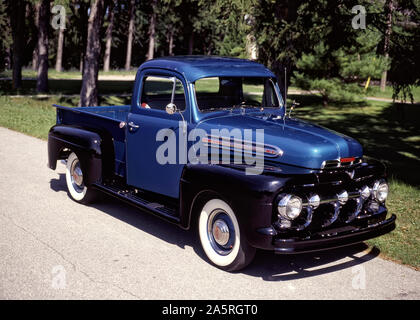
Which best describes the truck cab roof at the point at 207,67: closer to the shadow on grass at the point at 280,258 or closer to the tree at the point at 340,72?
the shadow on grass at the point at 280,258

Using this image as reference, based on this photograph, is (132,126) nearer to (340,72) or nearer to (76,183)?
(76,183)

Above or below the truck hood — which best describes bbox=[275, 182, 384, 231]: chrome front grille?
below

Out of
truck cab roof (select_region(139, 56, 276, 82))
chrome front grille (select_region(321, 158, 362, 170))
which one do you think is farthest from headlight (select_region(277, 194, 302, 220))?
truck cab roof (select_region(139, 56, 276, 82))

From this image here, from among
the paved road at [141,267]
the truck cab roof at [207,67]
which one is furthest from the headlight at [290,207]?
the truck cab roof at [207,67]

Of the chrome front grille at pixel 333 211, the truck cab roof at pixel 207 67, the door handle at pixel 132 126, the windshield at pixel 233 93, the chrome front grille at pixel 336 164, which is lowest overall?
the chrome front grille at pixel 333 211

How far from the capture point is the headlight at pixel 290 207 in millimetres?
4738

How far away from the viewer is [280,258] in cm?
571

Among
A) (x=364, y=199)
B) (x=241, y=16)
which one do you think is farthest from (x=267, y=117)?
(x=241, y=16)

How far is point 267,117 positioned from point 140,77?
1.74 meters

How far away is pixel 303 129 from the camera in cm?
562

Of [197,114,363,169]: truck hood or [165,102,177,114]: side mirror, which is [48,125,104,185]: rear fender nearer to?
[165,102,177,114]: side mirror

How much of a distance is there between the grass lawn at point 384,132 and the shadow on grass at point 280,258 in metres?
0.42

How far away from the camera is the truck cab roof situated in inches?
236

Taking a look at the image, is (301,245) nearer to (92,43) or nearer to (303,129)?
(303,129)
